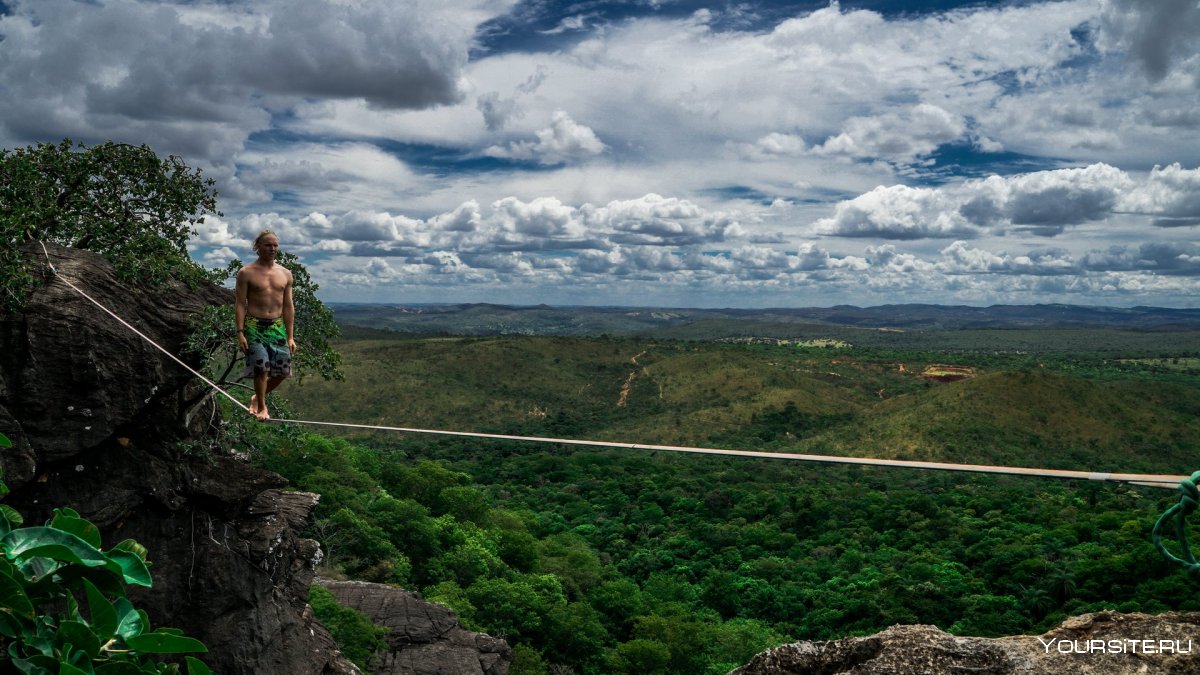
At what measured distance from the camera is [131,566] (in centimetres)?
219

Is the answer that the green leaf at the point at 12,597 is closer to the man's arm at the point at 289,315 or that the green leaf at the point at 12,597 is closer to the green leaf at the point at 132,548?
the green leaf at the point at 132,548

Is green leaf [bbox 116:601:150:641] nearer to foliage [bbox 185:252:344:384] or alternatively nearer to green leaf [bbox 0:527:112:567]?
green leaf [bbox 0:527:112:567]

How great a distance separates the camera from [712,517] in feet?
245

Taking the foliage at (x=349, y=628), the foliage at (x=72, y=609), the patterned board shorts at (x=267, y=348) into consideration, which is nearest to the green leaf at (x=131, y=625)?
the foliage at (x=72, y=609)

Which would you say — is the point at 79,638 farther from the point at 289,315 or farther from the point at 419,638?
the point at 419,638

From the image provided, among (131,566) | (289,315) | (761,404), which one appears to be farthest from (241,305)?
(761,404)

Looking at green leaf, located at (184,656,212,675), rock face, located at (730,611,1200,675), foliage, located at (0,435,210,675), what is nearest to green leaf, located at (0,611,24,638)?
foliage, located at (0,435,210,675)

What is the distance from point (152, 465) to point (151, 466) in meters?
0.02

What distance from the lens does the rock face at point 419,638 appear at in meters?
27.8

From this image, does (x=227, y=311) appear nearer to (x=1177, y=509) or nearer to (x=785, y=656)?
(x=785, y=656)

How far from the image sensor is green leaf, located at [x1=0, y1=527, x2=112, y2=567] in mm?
1979

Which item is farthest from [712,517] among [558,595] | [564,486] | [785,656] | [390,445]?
[785,656]

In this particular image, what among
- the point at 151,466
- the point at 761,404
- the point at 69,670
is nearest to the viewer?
the point at 69,670

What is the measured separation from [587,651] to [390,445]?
5833 centimetres
